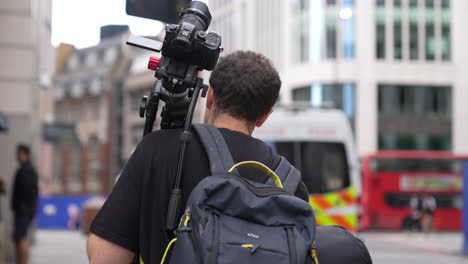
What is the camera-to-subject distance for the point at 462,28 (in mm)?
52938

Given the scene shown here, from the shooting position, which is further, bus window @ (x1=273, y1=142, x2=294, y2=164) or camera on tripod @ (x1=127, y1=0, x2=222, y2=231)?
bus window @ (x1=273, y1=142, x2=294, y2=164)

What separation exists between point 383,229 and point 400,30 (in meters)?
19.2

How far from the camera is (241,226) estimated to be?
2445 millimetres

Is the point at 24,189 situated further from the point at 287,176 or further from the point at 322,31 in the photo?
the point at 322,31

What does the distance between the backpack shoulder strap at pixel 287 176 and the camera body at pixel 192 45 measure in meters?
0.41

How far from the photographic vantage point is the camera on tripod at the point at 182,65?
9.42 feet

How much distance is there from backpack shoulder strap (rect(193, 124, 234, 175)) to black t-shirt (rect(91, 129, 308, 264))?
0.14ft

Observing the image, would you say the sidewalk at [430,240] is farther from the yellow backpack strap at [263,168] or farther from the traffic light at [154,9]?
the yellow backpack strap at [263,168]

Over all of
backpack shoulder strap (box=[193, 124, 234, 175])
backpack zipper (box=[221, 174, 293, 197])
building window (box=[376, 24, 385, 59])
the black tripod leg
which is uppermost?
building window (box=[376, 24, 385, 59])

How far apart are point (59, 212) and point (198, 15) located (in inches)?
1955

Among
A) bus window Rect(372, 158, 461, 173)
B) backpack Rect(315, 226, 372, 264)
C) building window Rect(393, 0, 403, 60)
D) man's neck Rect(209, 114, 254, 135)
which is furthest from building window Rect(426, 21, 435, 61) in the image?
backpack Rect(315, 226, 372, 264)

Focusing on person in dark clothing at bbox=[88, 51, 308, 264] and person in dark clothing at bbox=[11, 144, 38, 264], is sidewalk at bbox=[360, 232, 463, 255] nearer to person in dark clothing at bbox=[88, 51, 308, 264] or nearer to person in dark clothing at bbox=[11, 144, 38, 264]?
person in dark clothing at bbox=[11, 144, 38, 264]

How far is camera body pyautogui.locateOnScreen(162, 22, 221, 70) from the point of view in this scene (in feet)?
9.37

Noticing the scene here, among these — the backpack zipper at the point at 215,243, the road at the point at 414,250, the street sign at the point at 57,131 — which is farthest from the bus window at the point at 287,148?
the street sign at the point at 57,131
